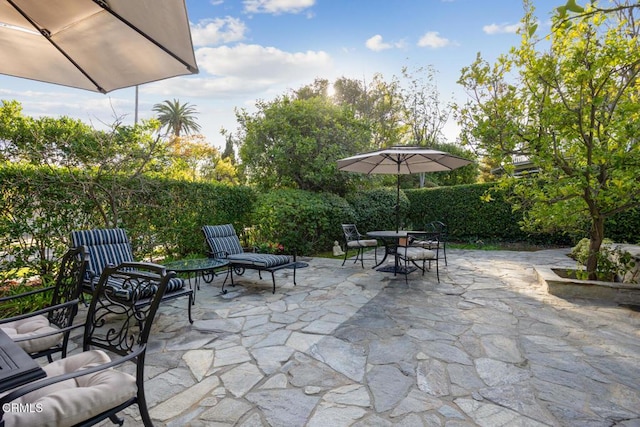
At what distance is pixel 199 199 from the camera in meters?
6.66

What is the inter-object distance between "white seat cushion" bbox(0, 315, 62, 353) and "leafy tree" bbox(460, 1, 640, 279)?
5.16 meters

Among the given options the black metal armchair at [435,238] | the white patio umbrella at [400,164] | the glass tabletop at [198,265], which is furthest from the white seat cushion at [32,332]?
the white patio umbrella at [400,164]

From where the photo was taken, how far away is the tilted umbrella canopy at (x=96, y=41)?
2.10 m

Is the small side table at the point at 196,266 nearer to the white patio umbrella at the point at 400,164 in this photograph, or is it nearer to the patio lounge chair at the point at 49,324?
the patio lounge chair at the point at 49,324

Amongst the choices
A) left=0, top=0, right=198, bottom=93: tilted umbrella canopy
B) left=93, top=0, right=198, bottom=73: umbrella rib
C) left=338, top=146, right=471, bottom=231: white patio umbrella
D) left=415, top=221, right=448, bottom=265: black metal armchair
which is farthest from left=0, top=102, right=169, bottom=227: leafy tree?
left=415, top=221, right=448, bottom=265: black metal armchair

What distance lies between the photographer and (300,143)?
28.2 ft

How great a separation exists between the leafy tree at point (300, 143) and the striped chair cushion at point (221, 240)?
139 inches

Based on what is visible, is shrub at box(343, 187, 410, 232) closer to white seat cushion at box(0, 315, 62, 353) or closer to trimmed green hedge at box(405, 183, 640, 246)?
trimmed green hedge at box(405, 183, 640, 246)

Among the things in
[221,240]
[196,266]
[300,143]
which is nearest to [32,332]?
[196,266]

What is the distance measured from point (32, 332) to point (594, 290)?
6.10 m

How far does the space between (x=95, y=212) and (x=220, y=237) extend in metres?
1.88

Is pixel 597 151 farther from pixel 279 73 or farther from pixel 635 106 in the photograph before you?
pixel 279 73

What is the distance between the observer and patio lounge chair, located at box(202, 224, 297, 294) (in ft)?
16.0

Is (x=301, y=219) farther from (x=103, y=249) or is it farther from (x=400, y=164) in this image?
(x=103, y=249)
